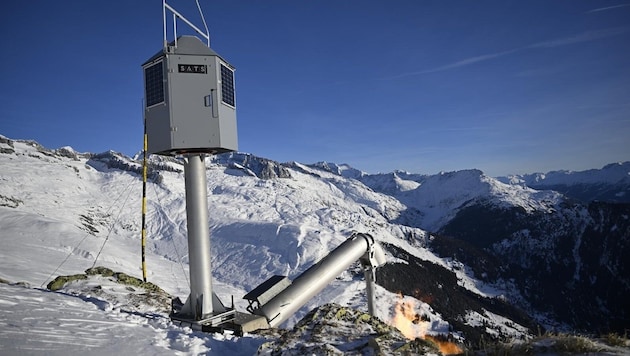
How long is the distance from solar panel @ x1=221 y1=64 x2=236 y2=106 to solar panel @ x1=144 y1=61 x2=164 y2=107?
2138mm

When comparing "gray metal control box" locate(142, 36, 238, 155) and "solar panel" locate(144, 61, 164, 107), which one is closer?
"gray metal control box" locate(142, 36, 238, 155)

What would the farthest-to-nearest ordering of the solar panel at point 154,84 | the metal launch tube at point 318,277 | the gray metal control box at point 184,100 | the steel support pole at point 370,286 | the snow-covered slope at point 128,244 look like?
1. the steel support pole at point 370,286
2. the metal launch tube at point 318,277
3. the solar panel at point 154,84
4. the gray metal control box at point 184,100
5. the snow-covered slope at point 128,244

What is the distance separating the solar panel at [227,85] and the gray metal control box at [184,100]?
0.26 metres

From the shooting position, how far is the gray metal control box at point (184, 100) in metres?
12.5

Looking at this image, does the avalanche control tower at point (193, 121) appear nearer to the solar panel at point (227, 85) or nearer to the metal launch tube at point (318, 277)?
the solar panel at point (227, 85)

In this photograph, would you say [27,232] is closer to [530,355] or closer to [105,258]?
[105,258]

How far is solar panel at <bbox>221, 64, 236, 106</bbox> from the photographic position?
1338cm

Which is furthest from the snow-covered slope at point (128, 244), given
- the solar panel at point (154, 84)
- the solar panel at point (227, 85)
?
the solar panel at point (227, 85)

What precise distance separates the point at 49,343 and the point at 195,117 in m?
7.79

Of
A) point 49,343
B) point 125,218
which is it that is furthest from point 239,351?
point 125,218

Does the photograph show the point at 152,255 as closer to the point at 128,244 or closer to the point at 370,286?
the point at 128,244

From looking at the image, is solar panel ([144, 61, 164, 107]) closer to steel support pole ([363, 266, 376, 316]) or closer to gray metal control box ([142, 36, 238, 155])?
gray metal control box ([142, 36, 238, 155])

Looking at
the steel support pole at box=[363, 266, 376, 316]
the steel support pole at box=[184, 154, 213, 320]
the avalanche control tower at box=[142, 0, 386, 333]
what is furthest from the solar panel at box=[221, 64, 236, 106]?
Answer: the steel support pole at box=[363, 266, 376, 316]

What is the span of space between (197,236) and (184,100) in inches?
197
